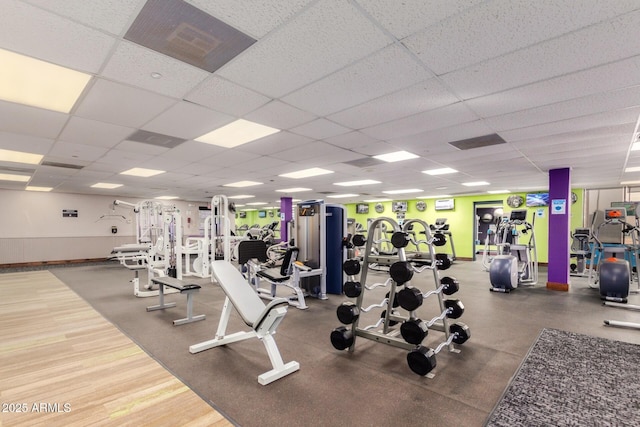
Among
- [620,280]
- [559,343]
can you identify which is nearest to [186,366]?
[559,343]

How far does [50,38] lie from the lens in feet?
6.43

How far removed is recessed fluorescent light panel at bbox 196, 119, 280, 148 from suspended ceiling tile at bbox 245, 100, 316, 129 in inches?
8.1

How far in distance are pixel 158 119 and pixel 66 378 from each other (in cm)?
253

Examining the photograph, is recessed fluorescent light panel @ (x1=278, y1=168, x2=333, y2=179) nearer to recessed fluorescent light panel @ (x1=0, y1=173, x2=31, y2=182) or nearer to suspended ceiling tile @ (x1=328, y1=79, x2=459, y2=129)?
suspended ceiling tile @ (x1=328, y1=79, x2=459, y2=129)

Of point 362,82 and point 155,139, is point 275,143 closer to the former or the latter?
point 155,139

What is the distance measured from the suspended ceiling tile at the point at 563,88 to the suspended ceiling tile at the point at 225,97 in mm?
2034

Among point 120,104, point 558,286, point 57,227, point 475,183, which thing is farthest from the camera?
point 57,227

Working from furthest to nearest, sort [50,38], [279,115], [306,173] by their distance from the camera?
[306,173]
[279,115]
[50,38]

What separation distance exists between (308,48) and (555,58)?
1.71m

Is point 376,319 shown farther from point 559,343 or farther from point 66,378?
point 66,378

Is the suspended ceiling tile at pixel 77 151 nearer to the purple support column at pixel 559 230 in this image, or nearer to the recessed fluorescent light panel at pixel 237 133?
the recessed fluorescent light panel at pixel 237 133

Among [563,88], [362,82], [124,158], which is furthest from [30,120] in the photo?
[563,88]

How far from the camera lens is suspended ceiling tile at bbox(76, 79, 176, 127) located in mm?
2705

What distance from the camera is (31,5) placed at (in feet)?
5.46
